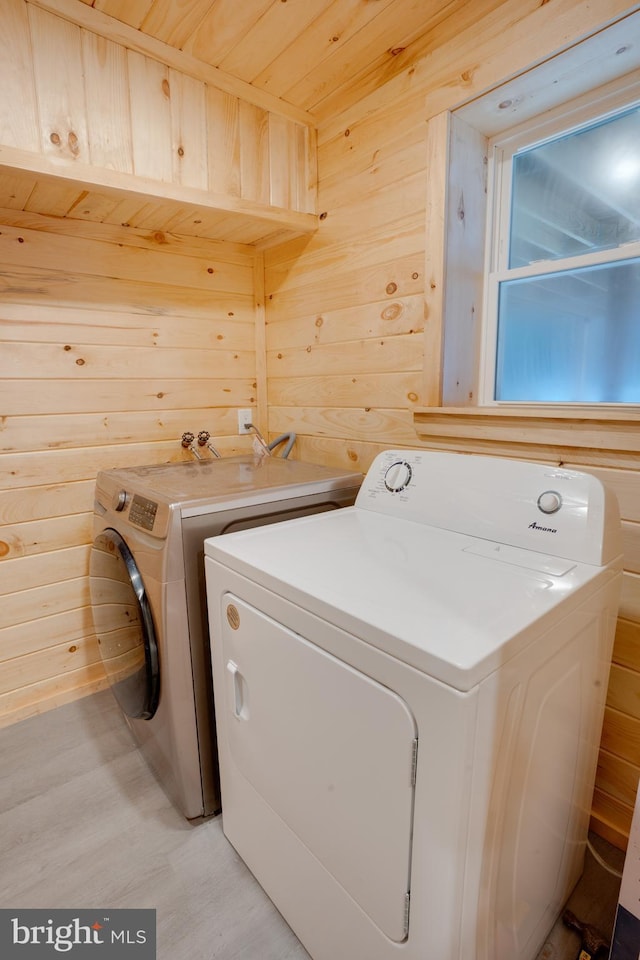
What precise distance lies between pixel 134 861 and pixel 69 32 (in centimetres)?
222

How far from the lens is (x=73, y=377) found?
67.9 inches

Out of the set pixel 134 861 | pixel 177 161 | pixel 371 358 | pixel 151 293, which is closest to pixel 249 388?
pixel 151 293

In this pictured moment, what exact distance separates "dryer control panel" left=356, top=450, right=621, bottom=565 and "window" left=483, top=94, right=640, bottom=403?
1.52ft

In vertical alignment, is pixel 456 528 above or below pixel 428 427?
below

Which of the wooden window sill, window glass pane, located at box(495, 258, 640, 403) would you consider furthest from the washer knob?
window glass pane, located at box(495, 258, 640, 403)

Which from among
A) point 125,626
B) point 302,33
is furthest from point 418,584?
point 302,33

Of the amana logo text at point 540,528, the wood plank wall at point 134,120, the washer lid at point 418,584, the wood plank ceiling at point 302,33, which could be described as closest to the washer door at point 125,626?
the washer lid at point 418,584

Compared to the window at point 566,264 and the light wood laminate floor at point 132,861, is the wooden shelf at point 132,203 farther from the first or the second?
the light wood laminate floor at point 132,861

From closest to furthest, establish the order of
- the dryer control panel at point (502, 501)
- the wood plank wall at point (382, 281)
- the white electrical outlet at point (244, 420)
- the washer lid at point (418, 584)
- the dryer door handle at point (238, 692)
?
1. the washer lid at point (418, 584)
2. the dryer control panel at point (502, 501)
3. the dryer door handle at point (238, 692)
4. the wood plank wall at point (382, 281)
5. the white electrical outlet at point (244, 420)

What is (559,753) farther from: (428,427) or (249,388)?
(249,388)

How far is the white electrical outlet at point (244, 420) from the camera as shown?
217 cm

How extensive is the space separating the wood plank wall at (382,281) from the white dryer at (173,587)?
0.37 m

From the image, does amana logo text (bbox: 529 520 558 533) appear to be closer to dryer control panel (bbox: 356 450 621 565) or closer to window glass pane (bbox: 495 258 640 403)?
dryer control panel (bbox: 356 450 621 565)

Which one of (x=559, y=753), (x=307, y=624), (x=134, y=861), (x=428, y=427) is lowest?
(x=134, y=861)
